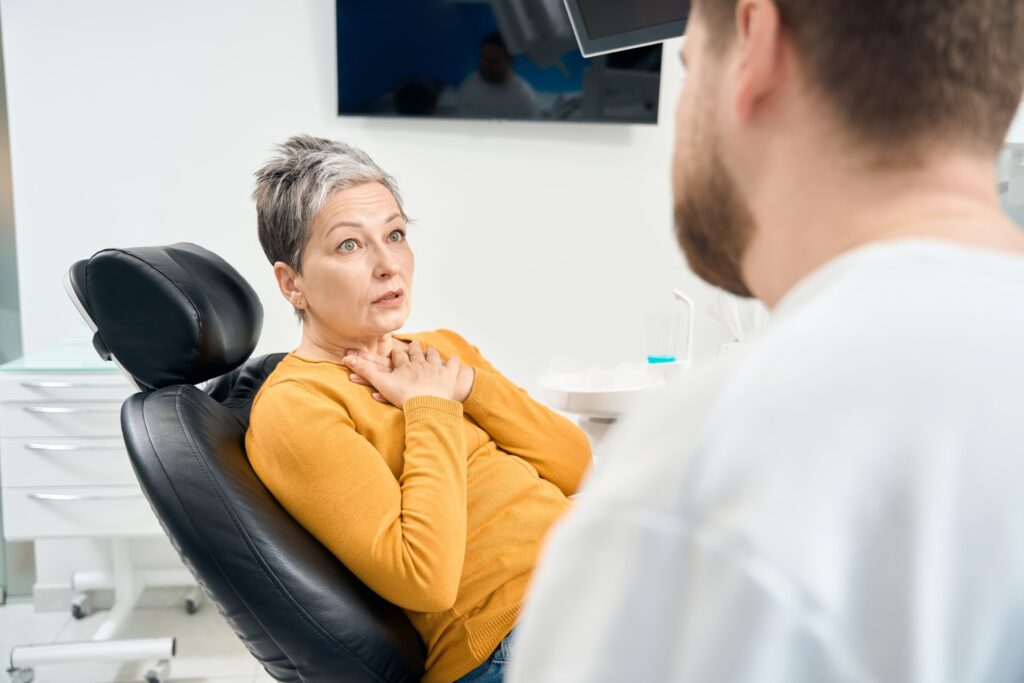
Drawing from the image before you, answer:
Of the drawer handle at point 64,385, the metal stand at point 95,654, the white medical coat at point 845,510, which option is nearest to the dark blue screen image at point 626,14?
the white medical coat at point 845,510

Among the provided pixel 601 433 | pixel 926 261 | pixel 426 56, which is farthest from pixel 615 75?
pixel 926 261

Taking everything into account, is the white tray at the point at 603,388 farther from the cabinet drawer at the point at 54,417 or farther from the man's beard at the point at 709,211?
the man's beard at the point at 709,211

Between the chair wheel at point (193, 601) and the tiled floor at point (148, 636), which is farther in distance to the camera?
the chair wheel at point (193, 601)

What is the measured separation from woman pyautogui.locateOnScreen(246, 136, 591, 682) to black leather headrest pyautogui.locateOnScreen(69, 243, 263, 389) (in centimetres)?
13

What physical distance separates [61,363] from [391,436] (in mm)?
1439

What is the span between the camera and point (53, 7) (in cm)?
264

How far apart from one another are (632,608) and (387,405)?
1.03m

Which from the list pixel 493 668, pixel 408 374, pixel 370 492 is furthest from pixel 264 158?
pixel 493 668

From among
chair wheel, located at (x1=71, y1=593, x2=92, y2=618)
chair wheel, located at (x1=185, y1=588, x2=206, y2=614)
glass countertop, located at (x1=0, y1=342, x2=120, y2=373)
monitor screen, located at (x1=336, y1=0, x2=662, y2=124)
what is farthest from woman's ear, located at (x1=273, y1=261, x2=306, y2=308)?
chair wheel, located at (x1=71, y1=593, x2=92, y2=618)

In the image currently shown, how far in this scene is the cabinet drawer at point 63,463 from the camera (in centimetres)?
233

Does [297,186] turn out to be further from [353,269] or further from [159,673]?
[159,673]

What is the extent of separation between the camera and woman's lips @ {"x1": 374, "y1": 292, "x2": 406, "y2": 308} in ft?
4.94

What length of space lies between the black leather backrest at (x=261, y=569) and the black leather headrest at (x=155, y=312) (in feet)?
0.44

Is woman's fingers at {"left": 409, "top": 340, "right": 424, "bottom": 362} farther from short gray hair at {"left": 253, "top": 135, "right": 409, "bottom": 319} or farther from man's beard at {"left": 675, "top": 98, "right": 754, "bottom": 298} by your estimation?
Answer: man's beard at {"left": 675, "top": 98, "right": 754, "bottom": 298}
